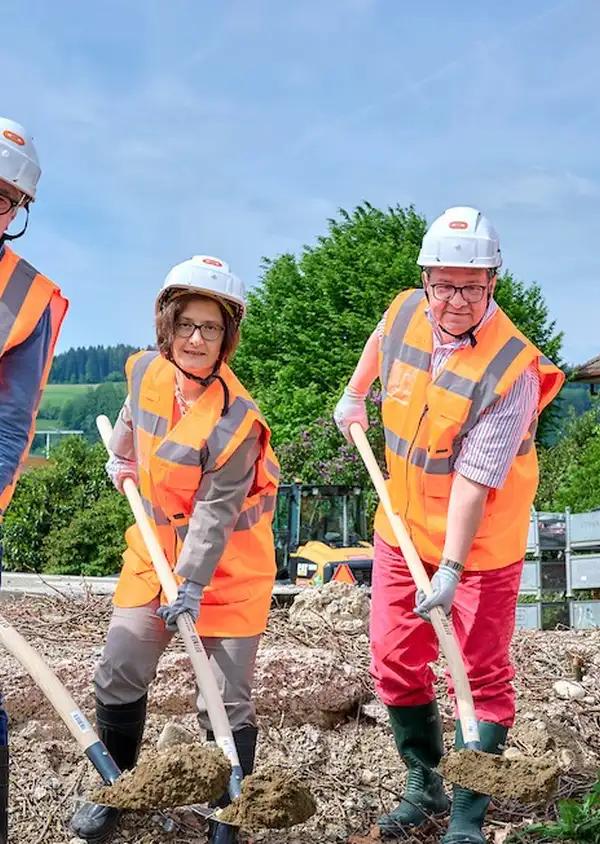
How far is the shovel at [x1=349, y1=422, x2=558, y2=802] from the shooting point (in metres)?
3.20

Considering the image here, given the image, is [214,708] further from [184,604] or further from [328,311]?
[328,311]

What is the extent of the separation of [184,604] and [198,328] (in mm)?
905

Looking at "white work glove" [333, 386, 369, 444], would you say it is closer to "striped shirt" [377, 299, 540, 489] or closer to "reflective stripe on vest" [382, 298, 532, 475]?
"reflective stripe on vest" [382, 298, 532, 475]

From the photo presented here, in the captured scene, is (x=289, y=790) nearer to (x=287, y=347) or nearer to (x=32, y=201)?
(x=32, y=201)

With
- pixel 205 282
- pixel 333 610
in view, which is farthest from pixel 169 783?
pixel 333 610

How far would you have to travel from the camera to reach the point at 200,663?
3359 millimetres

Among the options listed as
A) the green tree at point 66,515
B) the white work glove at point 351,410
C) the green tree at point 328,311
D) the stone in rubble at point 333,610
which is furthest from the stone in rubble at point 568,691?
the green tree at point 328,311

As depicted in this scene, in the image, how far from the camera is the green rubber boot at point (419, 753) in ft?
12.8

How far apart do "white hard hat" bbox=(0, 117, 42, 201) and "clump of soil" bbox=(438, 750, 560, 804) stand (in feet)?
7.15

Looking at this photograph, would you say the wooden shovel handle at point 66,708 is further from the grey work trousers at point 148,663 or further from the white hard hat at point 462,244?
the white hard hat at point 462,244

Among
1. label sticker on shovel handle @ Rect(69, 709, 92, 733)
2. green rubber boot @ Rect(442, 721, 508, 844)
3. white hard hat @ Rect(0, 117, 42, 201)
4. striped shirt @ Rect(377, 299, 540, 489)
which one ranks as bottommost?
green rubber boot @ Rect(442, 721, 508, 844)

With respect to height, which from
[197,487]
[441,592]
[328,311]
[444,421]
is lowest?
[441,592]

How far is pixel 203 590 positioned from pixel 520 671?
2.57m

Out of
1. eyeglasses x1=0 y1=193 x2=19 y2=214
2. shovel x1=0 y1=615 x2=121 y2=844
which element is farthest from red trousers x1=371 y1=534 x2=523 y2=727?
eyeglasses x1=0 y1=193 x2=19 y2=214
